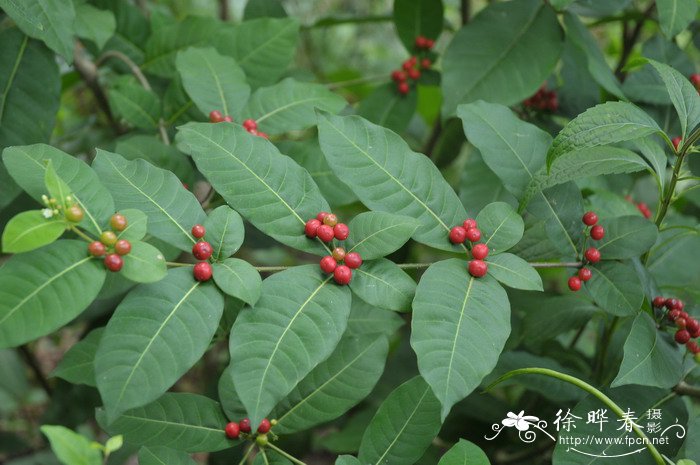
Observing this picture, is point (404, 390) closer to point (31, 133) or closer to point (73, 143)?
point (31, 133)

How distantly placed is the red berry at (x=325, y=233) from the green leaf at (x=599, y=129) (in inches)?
12.8

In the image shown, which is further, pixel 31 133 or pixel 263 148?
pixel 31 133

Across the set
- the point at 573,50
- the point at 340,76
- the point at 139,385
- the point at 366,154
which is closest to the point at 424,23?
the point at 573,50

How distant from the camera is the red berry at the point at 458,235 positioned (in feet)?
3.17

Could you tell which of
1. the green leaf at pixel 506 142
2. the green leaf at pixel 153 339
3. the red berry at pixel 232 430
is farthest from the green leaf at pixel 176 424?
the green leaf at pixel 506 142

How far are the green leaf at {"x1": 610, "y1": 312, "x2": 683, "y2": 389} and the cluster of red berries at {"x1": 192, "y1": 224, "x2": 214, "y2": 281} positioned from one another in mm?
607

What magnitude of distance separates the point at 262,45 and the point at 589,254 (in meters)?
0.85

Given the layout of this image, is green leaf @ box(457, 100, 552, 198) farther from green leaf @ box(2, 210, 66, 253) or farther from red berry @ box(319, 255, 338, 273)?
green leaf @ box(2, 210, 66, 253)

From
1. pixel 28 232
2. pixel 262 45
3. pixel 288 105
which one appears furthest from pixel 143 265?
pixel 262 45

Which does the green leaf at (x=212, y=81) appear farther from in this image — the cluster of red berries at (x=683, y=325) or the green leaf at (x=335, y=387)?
the cluster of red berries at (x=683, y=325)

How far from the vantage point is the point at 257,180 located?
0.94 metres

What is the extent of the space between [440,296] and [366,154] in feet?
0.84

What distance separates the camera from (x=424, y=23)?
1.65m

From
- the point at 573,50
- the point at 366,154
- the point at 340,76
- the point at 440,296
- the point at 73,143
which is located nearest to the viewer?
the point at 440,296
